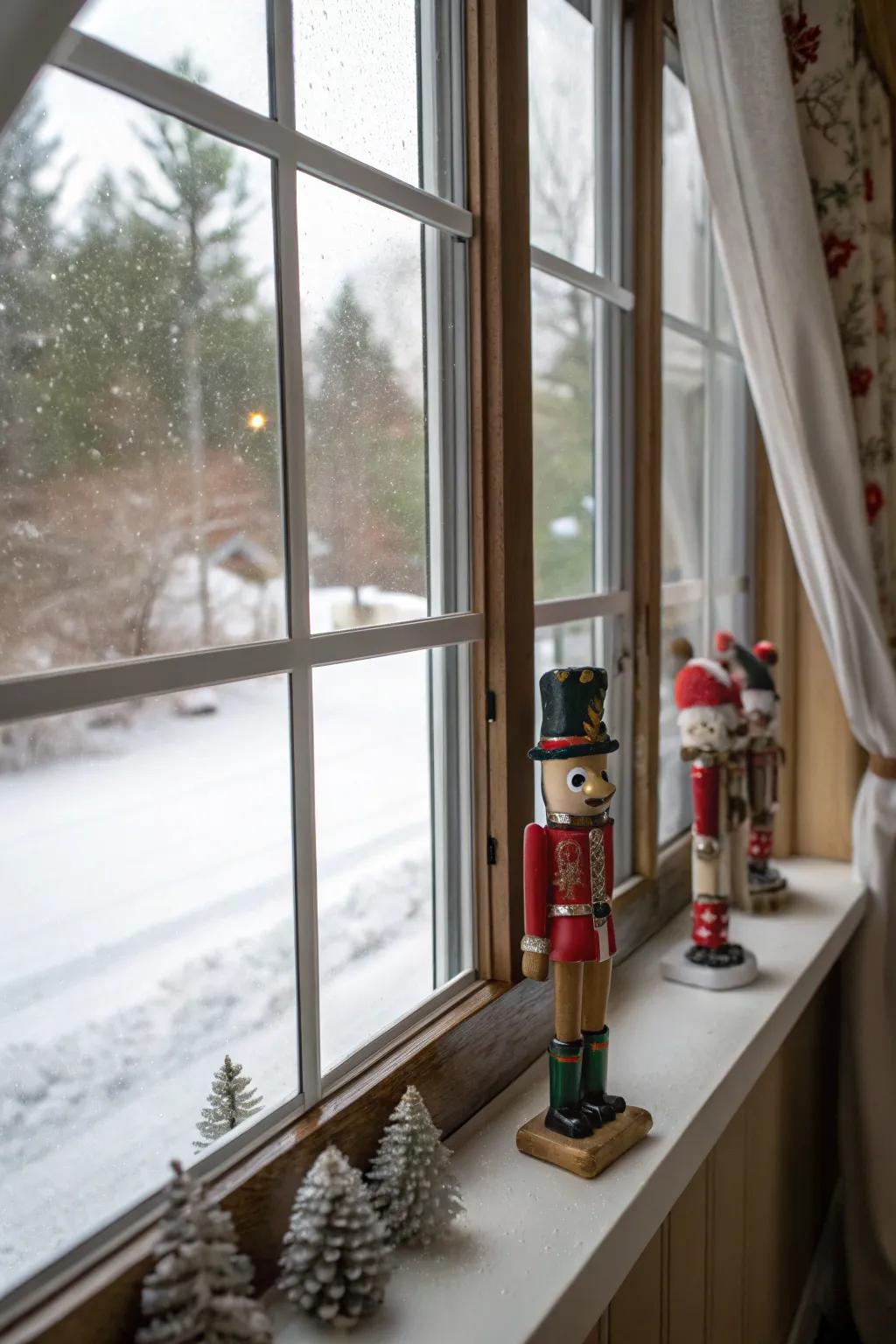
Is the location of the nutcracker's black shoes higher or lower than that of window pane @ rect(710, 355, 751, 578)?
lower

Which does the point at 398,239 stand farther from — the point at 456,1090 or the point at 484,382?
the point at 456,1090

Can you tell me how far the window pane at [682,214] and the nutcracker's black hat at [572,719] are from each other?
0.98 m

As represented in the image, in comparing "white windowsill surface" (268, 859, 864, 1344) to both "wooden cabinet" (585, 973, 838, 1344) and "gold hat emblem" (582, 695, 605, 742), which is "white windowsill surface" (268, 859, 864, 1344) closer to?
"wooden cabinet" (585, 973, 838, 1344)

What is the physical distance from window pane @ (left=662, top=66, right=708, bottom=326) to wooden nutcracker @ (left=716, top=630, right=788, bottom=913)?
0.60 metres

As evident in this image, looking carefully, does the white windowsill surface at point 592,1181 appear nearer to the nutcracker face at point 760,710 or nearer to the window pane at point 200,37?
the nutcracker face at point 760,710

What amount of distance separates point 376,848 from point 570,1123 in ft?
1.09

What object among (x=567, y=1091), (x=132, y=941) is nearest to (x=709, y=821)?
(x=567, y=1091)

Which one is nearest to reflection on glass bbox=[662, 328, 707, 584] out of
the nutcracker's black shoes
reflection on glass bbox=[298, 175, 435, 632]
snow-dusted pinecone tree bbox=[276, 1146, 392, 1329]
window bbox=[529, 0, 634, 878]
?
window bbox=[529, 0, 634, 878]

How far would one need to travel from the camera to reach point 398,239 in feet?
3.40

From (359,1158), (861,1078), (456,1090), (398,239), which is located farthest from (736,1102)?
(398,239)

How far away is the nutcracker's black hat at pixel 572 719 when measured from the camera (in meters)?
0.96

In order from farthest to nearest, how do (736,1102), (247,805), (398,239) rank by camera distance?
(736,1102) → (398,239) → (247,805)

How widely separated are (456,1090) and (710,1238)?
478 mm

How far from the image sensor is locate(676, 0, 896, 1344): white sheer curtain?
138 cm
